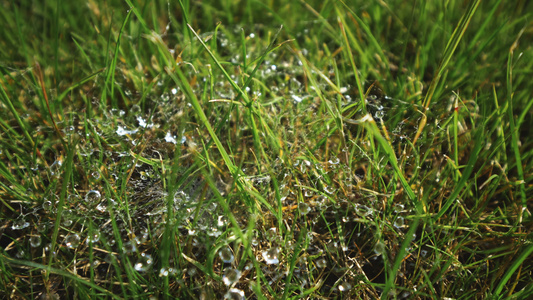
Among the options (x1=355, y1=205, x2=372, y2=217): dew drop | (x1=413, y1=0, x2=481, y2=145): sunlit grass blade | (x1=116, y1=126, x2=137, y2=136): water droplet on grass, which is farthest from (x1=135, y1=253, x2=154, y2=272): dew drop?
(x1=413, y1=0, x2=481, y2=145): sunlit grass blade

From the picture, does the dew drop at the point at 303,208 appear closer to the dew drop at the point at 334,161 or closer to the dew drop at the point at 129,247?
the dew drop at the point at 334,161

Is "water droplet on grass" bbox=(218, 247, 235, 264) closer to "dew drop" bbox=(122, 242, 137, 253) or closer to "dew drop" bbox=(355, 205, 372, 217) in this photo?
"dew drop" bbox=(122, 242, 137, 253)

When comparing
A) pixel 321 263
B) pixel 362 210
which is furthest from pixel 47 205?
pixel 362 210

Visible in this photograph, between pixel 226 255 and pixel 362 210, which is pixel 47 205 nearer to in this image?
pixel 226 255

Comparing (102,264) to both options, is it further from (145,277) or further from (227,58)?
(227,58)

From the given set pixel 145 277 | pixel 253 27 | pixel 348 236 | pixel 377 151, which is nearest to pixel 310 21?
pixel 253 27

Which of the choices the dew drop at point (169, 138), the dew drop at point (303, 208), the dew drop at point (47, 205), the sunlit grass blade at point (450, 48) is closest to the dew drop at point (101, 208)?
the dew drop at point (47, 205)

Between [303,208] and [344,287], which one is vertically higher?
[303,208]
